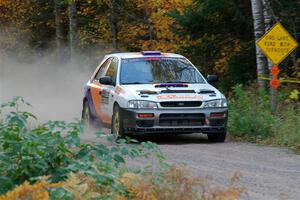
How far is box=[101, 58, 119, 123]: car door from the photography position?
17.0 meters

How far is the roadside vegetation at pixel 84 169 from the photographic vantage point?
715 centimetres

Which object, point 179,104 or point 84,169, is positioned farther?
point 179,104

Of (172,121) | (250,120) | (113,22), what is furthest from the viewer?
(113,22)

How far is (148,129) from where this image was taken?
15852mm

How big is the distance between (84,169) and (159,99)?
879 centimetres

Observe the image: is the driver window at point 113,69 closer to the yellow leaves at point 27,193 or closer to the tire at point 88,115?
the tire at point 88,115

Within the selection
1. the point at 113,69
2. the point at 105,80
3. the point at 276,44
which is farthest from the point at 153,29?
the point at 105,80

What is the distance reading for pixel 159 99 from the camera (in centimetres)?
1584

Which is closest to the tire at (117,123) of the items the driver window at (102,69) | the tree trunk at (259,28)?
the driver window at (102,69)

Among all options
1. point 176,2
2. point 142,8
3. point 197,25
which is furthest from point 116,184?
point 142,8

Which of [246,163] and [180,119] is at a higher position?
[180,119]

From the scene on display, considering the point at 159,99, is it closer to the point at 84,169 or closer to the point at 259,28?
the point at 259,28

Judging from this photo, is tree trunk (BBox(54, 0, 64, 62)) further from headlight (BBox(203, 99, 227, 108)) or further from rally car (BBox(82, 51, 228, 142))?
headlight (BBox(203, 99, 227, 108))

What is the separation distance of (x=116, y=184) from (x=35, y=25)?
39.8 metres
